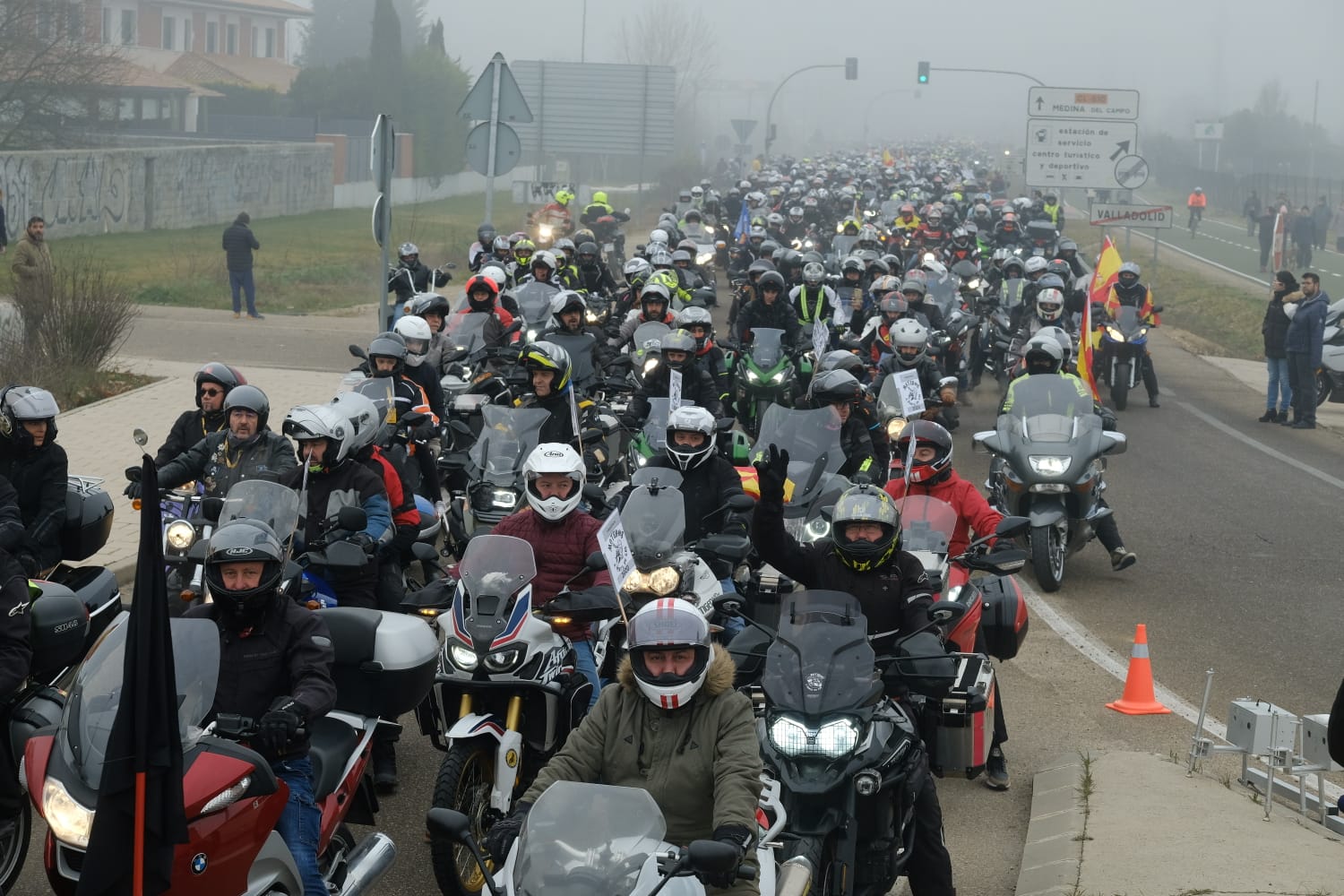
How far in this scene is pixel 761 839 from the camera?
5.80 meters

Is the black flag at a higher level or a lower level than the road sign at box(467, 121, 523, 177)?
lower

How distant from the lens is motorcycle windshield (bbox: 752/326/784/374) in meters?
17.7

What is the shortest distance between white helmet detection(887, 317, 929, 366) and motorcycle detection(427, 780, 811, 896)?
11852 mm

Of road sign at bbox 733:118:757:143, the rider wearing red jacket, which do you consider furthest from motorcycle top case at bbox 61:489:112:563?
road sign at bbox 733:118:757:143

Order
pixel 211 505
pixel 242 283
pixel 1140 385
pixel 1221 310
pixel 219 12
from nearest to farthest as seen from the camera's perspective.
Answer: pixel 211 505 < pixel 1140 385 < pixel 242 283 < pixel 1221 310 < pixel 219 12

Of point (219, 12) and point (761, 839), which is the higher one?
point (219, 12)

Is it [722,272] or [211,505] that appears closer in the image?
[211,505]

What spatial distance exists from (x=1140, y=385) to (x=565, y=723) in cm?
2162

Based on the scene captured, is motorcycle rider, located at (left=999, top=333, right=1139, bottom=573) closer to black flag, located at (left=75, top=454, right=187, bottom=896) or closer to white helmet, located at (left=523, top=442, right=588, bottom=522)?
white helmet, located at (left=523, top=442, right=588, bottom=522)

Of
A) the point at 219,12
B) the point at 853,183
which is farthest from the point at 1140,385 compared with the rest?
the point at 219,12

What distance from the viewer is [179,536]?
949 centimetres

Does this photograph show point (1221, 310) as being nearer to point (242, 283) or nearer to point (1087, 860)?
point (242, 283)

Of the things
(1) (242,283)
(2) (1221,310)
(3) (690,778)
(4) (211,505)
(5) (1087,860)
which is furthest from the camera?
(2) (1221,310)

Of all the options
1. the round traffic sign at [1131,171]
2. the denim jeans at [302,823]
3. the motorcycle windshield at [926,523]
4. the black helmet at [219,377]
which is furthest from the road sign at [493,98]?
the round traffic sign at [1131,171]
